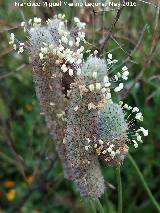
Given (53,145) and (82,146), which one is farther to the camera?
(53,145)

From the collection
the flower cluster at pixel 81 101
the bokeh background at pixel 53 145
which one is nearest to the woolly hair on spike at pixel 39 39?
the flower cluster at pixel 81 101

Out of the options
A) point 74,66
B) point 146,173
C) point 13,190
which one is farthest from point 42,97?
point 13,190

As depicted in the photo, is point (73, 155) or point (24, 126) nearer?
point (73, 155)

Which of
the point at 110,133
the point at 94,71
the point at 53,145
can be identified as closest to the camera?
the point at 94,71

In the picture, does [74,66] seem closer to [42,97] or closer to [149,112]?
[42,97]

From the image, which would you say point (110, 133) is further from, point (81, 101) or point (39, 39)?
point (39, 39)

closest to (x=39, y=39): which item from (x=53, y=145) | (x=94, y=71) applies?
(x=94, y=71)

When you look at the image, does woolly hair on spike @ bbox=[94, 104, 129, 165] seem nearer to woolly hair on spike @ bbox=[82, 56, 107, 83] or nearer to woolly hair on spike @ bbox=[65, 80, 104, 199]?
woolly hair on spike @ bbox=[65, 80, 104, 199]
